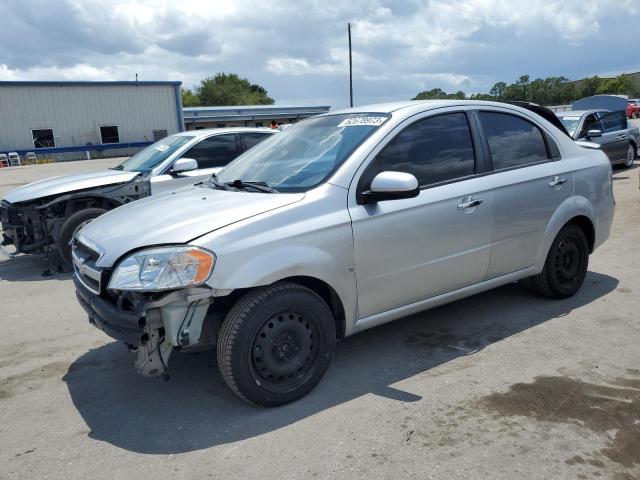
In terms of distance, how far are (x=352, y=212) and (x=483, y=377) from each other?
1387 millimetres

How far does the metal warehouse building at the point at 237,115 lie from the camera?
47719mm

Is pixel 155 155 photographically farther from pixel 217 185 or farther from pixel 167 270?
pixel 167 270

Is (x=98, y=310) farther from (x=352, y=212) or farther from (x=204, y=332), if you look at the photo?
(x=352, y=212)

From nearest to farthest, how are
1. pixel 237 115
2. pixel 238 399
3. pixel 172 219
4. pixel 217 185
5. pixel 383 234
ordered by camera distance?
pixel 172 219
pixel 238 399
pixel 383 234
pixel 217 185
pixel 237 115

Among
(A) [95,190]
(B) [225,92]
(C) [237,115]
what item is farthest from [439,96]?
(B) [225,92]

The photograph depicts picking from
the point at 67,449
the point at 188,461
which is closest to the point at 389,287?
the point at 188,461

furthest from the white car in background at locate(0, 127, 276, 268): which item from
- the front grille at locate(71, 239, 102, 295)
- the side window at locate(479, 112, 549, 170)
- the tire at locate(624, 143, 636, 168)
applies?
the tire at locate(624, 143, 636, 168)

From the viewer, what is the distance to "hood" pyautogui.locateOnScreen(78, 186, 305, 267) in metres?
3.15

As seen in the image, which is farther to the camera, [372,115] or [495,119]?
[495,119]

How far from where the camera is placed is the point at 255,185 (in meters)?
3.79

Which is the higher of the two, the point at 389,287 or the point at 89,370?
the point at 389,287

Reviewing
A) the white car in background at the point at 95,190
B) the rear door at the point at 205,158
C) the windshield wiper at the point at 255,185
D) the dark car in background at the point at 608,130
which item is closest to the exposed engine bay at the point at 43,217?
the white car in background at the point at 95,190

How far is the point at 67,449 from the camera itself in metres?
3.00

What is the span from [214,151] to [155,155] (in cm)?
80
